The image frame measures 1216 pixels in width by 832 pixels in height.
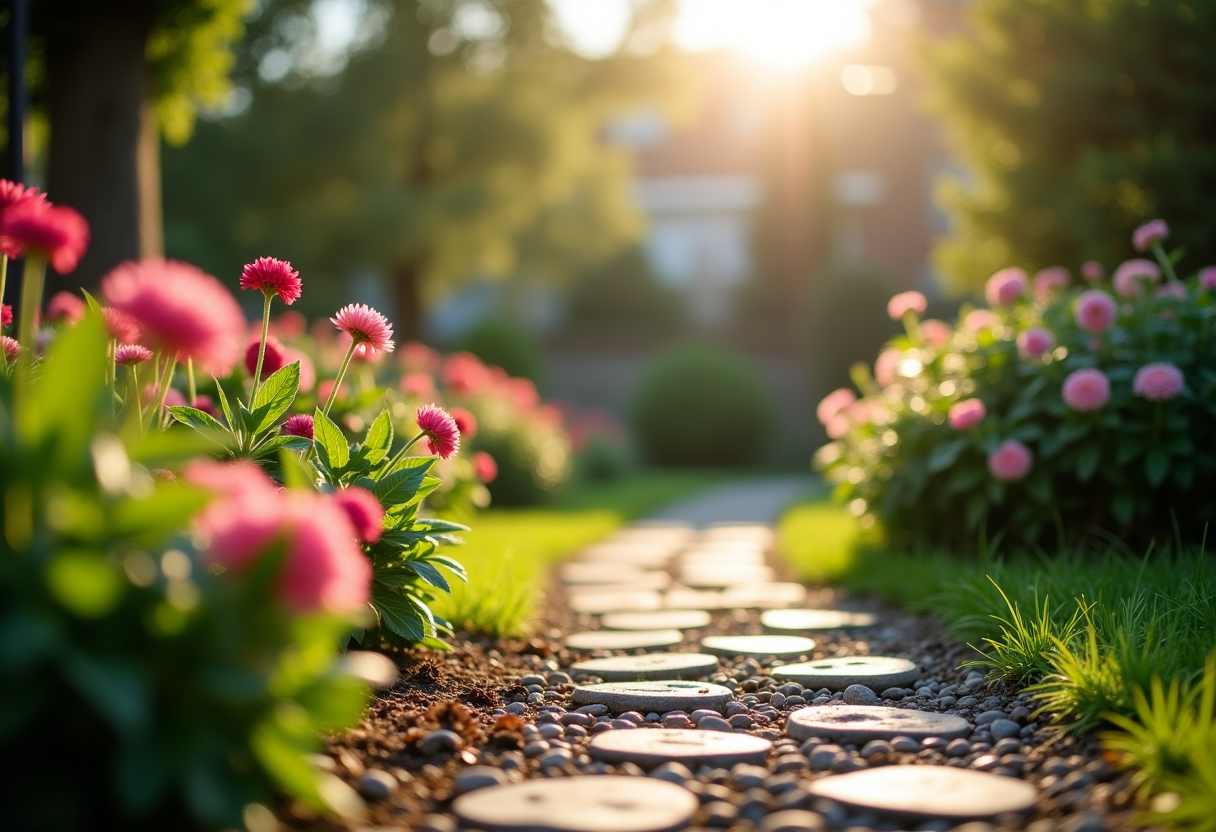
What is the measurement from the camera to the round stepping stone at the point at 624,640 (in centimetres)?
304

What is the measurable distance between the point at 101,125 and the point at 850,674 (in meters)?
4.44

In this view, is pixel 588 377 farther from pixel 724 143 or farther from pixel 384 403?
pixel 384 403

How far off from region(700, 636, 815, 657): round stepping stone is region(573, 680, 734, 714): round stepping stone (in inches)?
19.9

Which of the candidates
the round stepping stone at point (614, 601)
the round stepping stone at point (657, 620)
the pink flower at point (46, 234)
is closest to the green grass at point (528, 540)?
the round stepping stone at point (614, 601)

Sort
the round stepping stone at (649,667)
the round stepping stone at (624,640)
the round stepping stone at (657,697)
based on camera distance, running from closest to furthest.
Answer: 1. the round stepping stone at (657,697)
2. the round stepping stone at (649,667)
3. the round stepping stone at (624,640)

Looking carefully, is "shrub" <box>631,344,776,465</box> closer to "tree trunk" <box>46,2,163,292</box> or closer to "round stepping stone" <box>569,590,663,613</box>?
"tree trunk" <box>46,2,163,292</box>

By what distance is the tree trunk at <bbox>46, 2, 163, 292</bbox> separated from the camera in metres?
4.95

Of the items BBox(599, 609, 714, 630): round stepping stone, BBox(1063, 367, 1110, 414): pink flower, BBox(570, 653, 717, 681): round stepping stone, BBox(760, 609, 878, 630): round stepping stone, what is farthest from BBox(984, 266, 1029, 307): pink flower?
BBox(570, 653, 717, 681): round stepping stone

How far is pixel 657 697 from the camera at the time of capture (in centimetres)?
235

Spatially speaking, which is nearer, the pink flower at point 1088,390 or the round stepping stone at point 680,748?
the round stepping stone at point 680,748

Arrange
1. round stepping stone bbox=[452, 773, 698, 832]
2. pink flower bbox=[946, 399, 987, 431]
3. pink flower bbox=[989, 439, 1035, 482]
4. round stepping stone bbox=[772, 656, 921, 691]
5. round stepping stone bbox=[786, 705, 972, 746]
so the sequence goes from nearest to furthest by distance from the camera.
Answer: round stepping stone bbox=[452, 773, 698, 832] → round stepping stone bbox=[786, 705, 972, 746] → round stepping stone bbox=[772, 656, 921, 691] → pink flower bbox=[989, 439, 1035, 482] → pink flower bbox=[946, 399, 987, 431]

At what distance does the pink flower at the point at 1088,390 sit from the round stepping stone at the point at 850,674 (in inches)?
47.5

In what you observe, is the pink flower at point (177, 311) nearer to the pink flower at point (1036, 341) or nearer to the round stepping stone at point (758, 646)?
the round stepping stone at point (758, 646)

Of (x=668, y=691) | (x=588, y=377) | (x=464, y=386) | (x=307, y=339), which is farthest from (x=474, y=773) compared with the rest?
(x=588, y=377)
